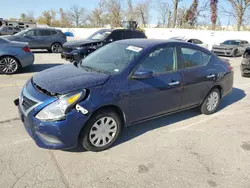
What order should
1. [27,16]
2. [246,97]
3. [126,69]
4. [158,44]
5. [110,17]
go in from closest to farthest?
[126,69] → [158,44] → [246,97] → [110,17] → [27,16]

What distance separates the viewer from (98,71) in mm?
3459

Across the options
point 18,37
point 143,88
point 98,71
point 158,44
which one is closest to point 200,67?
point 158,44

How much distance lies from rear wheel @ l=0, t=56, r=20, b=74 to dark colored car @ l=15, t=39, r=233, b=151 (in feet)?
15.6

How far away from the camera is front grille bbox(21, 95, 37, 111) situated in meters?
2.86

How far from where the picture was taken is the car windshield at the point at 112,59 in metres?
3.45

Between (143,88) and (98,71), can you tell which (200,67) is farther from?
(98,71)

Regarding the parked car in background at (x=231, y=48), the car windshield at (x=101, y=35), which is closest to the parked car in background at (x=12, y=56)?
the car windshield at (x=101, y=35)

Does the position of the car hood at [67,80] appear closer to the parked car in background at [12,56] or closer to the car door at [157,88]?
the car door at [157,88]

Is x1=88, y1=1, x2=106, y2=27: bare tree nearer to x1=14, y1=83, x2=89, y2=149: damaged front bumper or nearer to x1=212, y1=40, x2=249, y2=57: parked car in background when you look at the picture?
x1=212, y1=40, x2=249, y2=57: parked car in background

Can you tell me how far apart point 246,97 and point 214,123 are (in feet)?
8.18

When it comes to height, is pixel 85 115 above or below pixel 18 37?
below

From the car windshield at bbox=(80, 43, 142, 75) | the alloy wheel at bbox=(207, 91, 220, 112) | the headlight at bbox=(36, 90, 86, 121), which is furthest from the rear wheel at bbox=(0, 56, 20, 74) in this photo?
the alloy wheel at bbox=(207, 91, 220, 112)

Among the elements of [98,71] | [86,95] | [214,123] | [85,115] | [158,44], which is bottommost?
[214,123]

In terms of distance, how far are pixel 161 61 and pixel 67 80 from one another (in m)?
1.58
